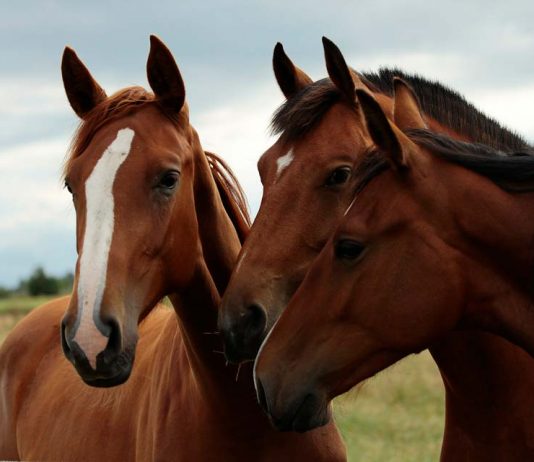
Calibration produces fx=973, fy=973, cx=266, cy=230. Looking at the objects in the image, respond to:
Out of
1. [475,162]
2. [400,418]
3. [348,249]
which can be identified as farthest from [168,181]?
[400,418]

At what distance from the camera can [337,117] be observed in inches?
176

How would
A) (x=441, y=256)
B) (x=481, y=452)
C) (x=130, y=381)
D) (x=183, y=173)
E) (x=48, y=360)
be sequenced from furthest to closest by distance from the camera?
1. (x=48, y=360)
2. (x=130, y=381)
3. (x=183, y=173)
4. (x=481, y=452)
5. (x=441, y=256)

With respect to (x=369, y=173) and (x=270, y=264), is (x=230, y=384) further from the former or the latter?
(x=369, y=173)

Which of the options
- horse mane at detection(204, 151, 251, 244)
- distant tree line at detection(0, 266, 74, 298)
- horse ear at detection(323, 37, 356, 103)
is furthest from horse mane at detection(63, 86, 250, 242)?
distant tree line at detection(0, 266, 74, 298)

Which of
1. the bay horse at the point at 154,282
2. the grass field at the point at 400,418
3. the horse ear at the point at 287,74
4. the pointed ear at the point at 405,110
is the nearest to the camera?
the bay horse at the point at 154,282

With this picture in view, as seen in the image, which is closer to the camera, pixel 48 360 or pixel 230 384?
pixel 230 384

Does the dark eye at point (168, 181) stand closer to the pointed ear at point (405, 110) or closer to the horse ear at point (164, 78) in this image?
the horse ear at point (164, 78)

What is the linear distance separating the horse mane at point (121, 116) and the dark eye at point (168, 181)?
36 cm

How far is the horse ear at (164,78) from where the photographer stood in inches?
177

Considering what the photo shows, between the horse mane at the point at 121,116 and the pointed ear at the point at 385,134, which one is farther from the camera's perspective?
the horse mane at the point at 121,116

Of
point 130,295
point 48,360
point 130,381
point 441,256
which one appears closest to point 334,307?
point 441,256

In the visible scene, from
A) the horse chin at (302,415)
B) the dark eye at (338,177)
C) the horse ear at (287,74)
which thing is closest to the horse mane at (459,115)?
the horse ear at (287,74)

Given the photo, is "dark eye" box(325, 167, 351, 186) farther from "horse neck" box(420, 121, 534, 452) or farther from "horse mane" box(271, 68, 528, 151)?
"horse neck" box(420, 121, 534, 452)

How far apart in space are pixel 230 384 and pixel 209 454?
33 centimetres
